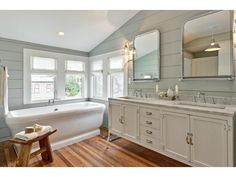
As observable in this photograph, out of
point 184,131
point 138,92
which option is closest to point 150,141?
point 184,131

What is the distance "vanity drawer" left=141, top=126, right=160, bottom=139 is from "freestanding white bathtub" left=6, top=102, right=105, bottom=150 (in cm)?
135

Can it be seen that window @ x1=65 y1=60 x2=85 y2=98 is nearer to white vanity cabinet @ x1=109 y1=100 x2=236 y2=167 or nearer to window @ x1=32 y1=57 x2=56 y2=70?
window @ x1=32 y1=57 x2=56 y2=70

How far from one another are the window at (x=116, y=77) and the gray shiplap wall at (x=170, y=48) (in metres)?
0.37

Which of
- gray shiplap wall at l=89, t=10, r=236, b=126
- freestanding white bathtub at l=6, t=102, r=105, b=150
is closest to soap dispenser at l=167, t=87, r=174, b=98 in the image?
gray shiplap wall at l=89, t=10, r=236, b=126

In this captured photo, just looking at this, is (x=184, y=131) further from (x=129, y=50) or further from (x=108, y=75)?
(x=108, y=75)

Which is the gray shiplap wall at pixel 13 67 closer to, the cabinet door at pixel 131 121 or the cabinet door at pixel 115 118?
the cabinet door at pixel 115 118

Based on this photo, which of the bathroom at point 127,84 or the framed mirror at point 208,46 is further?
the framed mirror at point 208,46

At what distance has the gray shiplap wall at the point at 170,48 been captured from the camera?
6.69 ft

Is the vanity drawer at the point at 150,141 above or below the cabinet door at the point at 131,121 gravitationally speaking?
below

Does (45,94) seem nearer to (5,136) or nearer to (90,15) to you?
(5,136)

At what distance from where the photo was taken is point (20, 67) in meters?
3.23

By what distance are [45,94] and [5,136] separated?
120cm

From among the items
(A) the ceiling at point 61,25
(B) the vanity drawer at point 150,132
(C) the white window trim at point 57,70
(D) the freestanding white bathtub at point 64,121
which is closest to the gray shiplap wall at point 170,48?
(A) the ceiling at point 61,25

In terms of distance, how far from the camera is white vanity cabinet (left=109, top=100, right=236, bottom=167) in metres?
1.42
